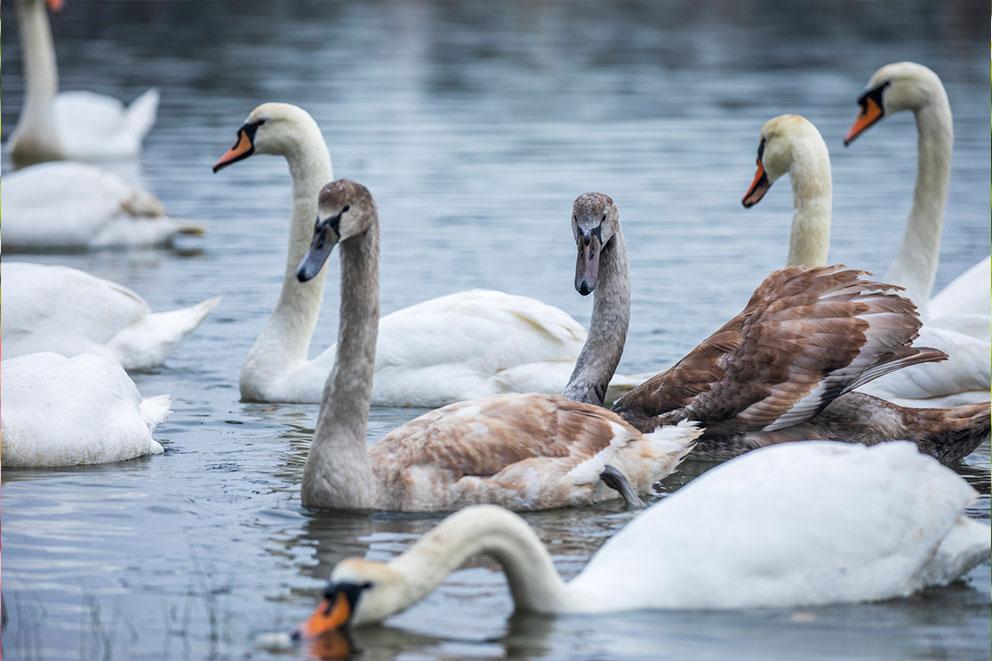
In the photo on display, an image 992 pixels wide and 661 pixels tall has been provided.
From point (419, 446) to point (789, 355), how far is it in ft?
6.02

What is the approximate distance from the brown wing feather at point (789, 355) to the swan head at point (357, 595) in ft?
10.2

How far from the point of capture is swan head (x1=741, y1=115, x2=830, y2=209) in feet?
33.6

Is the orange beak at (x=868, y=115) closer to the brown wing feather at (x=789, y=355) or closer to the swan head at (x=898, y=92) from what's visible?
the swan head at (x=898, y=92)

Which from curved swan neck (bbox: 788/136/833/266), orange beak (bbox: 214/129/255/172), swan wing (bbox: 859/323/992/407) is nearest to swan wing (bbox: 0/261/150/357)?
orange beak (bbox: 214/129/255/172)

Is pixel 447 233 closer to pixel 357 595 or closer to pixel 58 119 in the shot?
pixel 58 119

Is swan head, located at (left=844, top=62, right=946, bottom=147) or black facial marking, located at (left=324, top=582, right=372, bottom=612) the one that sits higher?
A: swan head, located at (left=844, top=62, right=946, bottom=147)

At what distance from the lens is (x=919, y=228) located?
11.2m

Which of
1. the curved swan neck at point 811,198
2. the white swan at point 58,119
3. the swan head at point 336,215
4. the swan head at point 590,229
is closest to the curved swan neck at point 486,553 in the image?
the swan head at point 336,215

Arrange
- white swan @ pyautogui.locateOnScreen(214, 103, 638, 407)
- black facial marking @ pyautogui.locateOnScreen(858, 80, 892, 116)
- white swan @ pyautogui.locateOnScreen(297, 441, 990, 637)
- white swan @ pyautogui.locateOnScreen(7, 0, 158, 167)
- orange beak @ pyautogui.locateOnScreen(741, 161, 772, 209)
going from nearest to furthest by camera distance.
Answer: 1. white swan @ pyautogui.locateOnScreen(297, 441, 990, 637)
2. white swan @ pyautogui.locateOnScreen(214, 103, 638, 407)
3. orange beak @ pyautogui.locateOnScreen(741, 161, 772, 209)
4. black facial marking @ pyautogui.locateOnScreen(858, 80, 892, 116)
5. white swan @ pyautogui.locateOnScreen(7, 0, 158, 167)

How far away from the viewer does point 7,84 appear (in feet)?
94.6

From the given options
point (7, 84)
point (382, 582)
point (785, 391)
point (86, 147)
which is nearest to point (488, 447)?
point (785, 391)

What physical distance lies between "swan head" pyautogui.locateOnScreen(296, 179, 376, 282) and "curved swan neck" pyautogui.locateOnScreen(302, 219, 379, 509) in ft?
0.41

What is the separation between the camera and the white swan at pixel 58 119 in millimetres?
20891

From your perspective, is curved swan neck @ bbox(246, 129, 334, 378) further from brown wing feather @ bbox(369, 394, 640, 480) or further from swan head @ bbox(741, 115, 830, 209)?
brown wing feather @ bbox(369, 394, 640, 480)
